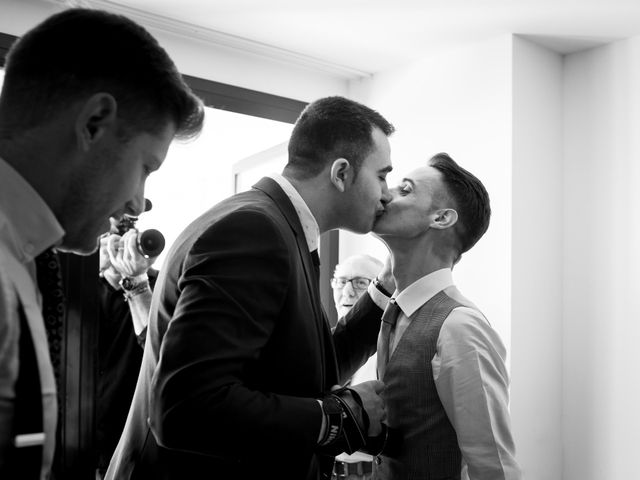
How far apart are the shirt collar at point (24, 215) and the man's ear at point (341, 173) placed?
0.83m

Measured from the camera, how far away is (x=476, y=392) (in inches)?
59.2

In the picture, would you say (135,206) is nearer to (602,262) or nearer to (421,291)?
(421,291)

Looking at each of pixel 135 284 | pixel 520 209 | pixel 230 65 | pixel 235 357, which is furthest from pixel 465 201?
pixel 230 65

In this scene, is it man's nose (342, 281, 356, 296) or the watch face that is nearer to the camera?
the watch face

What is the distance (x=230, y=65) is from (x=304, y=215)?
2624mm

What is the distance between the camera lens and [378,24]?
142 inches

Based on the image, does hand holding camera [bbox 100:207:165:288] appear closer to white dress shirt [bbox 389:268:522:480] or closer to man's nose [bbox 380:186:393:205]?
man's nose [bbox 380:186:393:205]

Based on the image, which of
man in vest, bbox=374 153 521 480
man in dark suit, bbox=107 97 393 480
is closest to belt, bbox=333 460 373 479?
man in vest, bbox=374 153 521 480

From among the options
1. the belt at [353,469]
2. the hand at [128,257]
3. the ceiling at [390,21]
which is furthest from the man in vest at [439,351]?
the ceiling at [390,21]

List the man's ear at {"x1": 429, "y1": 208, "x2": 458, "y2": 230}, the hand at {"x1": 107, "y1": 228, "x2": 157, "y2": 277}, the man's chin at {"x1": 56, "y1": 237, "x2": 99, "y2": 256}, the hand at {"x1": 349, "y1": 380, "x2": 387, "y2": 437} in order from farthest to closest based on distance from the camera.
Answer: the hand at {"x1": 107, "y1": 228, "x2": 157, "y2": 277}
the man's ear at {"x1": 429, "y1": 208, "x2": 458, "y2": 230}
the hand at {"x1": 349, "y1": 380, "x2": 387, "y2": 437}
the man's chin at {"x1": 56, "y1": 237, "x2": 99, "y2": 256}

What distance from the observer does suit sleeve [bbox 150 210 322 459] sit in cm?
117

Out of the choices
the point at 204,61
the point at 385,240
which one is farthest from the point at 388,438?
the point at 204,61

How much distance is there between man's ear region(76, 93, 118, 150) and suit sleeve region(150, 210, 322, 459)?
0.35 metres

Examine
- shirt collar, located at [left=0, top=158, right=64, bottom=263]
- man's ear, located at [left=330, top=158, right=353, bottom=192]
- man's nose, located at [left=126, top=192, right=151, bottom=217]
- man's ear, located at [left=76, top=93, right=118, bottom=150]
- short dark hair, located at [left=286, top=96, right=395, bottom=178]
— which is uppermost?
short dark hair, located at [left=286, top=96, right=395, bottom=178]
